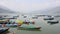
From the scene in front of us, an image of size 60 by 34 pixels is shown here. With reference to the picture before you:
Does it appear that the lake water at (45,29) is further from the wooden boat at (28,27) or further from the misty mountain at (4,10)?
the misty mountain at (4,10)

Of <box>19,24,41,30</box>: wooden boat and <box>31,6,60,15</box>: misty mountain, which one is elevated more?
<box>31,6,60,15</box>: misty mountain

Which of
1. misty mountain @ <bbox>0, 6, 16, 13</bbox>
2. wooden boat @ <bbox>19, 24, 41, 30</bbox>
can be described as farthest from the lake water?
misty mountain @ <bbox>0, 6, 16, 13</bbox>

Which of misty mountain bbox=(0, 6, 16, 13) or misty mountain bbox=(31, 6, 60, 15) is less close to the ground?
misty mountain bbox=(0, 6, 16, 13)

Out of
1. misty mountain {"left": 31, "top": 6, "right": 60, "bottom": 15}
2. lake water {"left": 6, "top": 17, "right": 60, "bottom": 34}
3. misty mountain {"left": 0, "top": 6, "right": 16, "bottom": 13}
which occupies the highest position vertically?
misty mountain {"left": 0, "top": 6, "right": 16, "bottom": 13}

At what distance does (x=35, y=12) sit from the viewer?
5.99ft

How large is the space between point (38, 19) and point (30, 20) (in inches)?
4.7

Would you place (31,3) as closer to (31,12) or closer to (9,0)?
(31,12)

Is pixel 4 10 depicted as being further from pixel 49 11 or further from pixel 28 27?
pixel 49 11

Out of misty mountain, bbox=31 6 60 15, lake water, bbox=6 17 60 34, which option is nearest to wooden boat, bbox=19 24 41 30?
lake water, bbox=6 17 60 34

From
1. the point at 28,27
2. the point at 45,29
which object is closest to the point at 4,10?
the point at 28,27

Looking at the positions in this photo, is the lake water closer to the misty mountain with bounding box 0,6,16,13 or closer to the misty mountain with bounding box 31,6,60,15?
the misty mountain with bounding box 31,6,60,15

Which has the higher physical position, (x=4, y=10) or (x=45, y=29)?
(x=4, y=10)

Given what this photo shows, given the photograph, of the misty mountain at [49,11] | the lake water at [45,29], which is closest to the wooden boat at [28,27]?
the lake water at [45,29]

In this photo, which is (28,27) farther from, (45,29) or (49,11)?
(49,11)
